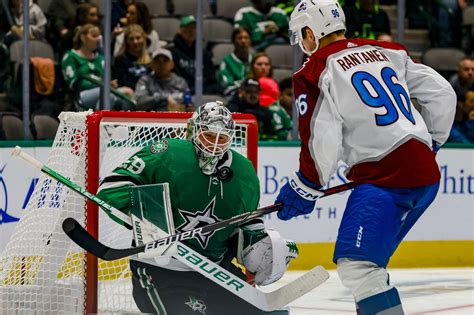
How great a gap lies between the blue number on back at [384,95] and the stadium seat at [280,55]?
3.32 meters

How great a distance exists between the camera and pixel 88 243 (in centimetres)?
347

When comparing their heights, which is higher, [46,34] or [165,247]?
[46,34]

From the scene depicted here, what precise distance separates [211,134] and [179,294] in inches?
19.5

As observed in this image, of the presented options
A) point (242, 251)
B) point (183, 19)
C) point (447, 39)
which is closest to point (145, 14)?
point (183, 19)

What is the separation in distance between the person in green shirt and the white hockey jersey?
0.42 m

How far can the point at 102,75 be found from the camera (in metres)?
5.96

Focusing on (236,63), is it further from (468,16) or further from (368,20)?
(468,16)

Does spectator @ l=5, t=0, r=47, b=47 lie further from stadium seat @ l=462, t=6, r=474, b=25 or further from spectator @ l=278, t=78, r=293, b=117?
stadium seat @ l=462, t=6, r=474, b=25

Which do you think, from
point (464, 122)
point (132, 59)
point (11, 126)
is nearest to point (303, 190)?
point (11, 126)

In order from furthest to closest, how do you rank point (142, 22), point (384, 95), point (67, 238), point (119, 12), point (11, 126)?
point (142, 22)
point (119, 12)
point (11, 126)
point (67, 238)
point (384, 95)

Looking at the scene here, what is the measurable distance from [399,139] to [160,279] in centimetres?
89

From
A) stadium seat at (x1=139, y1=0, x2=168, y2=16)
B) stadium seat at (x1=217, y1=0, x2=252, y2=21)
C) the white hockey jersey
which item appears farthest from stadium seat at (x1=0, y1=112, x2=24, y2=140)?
the white hockey jersey

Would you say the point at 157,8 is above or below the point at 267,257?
above

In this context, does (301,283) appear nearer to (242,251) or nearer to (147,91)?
(242,251)
